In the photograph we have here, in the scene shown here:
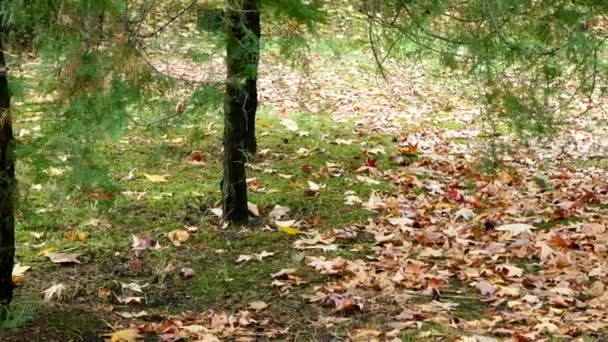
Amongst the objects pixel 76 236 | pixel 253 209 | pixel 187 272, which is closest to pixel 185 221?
pixel 253 209

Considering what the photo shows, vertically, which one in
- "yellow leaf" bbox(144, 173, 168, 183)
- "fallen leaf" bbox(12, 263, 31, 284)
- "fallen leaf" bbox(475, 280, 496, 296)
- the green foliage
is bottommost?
"fallen leaf" bbox(12, 263, 31, 284)

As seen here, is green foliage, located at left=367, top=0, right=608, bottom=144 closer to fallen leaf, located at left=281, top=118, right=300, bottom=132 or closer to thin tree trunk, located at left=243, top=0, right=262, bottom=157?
thin tree trunk, located at left=243, top=0, right=262, bottom=157

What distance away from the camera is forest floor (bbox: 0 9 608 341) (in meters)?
3.95

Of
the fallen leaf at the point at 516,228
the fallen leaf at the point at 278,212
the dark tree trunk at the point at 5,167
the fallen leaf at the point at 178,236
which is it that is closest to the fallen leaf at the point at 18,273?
the dark tree trunk at the point at 5,167

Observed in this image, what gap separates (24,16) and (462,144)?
598 centimetres

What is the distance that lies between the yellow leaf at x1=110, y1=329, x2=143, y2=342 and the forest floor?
0.07 ft

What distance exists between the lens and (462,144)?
866 centimetres

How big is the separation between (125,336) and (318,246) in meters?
1.72

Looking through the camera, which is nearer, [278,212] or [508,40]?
[508,40]

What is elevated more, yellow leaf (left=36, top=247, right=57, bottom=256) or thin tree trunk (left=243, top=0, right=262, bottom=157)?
thin tree trunk (left=243, top=0, right=262, bottom=157)

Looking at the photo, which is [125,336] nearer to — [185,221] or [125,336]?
[125,336]

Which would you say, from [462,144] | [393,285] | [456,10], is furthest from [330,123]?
[393,285]

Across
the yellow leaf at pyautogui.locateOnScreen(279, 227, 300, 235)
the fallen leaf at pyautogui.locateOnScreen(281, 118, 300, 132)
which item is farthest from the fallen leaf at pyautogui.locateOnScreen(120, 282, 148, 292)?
the fallen leaf at pyautogui.locateOnScreen(281, 118, 300, 132)

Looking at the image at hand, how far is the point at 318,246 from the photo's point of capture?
5.19 m
